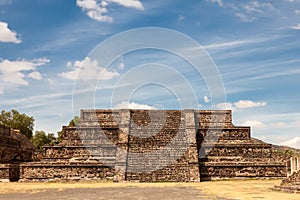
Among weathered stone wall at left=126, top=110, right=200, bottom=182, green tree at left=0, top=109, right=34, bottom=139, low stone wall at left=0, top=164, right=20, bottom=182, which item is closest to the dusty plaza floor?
weathered stone wall at left=126, top=110, right=200, bottom=182

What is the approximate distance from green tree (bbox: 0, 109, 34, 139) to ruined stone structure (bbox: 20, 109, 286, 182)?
23.6 m

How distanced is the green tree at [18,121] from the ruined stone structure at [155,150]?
23.6 m

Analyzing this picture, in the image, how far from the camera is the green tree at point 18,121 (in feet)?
147

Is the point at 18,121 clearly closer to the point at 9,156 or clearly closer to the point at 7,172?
the point at 9,156

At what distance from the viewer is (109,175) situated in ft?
65.4

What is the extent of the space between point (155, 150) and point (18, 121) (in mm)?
29433

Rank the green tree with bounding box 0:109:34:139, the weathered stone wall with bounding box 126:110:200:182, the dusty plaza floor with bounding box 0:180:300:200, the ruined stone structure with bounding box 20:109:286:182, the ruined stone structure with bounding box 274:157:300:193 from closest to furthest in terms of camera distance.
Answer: the dusty plaza floor with bounding box 0:180:300:200 < the ruined stone structure with bounding box 274:157:300:193 < the weathered stone wall with bounding box 126:110:200:182 < the ruined stone structure with bounding box 20:109:286:182 < the green tree with bounding box 0:109:34:139

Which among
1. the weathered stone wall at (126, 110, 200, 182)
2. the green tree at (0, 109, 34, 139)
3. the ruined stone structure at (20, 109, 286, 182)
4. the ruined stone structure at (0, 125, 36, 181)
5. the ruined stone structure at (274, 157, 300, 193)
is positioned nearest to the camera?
the ruined stone structure at (274, 157, 300, 193)

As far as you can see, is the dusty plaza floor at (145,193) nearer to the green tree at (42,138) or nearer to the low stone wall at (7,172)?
the low stone wall at (7,172)

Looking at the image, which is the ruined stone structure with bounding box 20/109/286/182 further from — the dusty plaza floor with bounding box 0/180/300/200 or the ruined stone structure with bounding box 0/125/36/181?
the dusty plaza floor with bounding box 0/180/300/200

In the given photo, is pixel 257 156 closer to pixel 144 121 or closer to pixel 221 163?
pixel 221 163

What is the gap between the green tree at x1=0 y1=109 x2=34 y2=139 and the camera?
44906 millimetres

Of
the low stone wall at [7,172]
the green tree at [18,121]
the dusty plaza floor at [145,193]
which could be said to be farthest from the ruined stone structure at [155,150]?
the green tree at [18,121]

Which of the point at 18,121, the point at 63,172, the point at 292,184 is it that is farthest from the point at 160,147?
the point at 18,121
